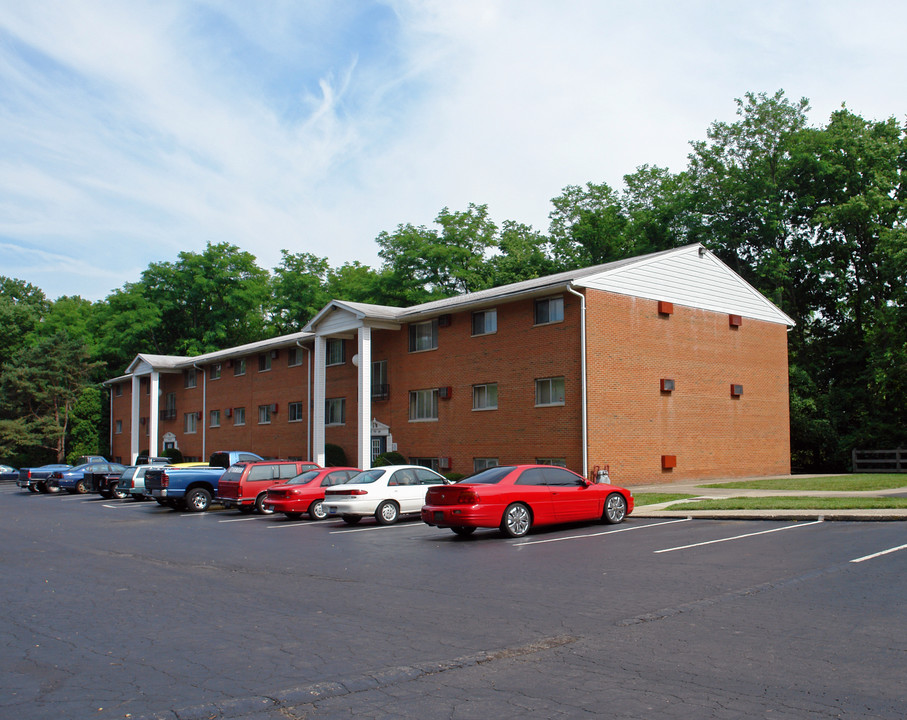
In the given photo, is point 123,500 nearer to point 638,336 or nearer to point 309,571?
point 638,336

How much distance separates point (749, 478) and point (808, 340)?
17.6m

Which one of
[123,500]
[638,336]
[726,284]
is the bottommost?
[123,500]

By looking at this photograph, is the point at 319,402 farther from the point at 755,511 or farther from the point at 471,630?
the point at 471,630

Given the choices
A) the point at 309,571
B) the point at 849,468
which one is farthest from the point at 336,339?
the point at 309,571

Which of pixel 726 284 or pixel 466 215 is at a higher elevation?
pixel 466 215

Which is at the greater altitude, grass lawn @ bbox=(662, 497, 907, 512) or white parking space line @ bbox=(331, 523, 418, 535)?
grass lawn @ bbox=(662, 497, 907, 512)

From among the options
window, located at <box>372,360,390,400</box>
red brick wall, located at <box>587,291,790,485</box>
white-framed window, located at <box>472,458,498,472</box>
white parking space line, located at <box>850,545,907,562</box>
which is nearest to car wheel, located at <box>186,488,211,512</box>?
white-framed window, located at <box>472,458,498,472</box>

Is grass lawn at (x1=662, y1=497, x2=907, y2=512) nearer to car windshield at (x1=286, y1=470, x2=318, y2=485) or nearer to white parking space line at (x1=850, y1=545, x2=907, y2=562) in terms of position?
white parking space line at (x1=850, y1=545, x2=907, y2=562)

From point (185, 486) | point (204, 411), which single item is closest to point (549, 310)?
point (185, 486)

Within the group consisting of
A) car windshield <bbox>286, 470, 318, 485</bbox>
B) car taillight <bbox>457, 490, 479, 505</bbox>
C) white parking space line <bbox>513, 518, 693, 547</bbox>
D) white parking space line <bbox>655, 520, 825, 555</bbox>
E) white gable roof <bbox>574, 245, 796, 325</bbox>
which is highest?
white gable roof <bbox>574, 245, 796, 325</bbox>

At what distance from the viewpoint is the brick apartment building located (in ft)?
90.2

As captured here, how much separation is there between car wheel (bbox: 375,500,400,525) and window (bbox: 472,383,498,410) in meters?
11.0

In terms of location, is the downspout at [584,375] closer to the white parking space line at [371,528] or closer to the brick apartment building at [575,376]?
the brick apartment building at [575,376]

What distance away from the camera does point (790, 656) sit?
6418 millimetres
